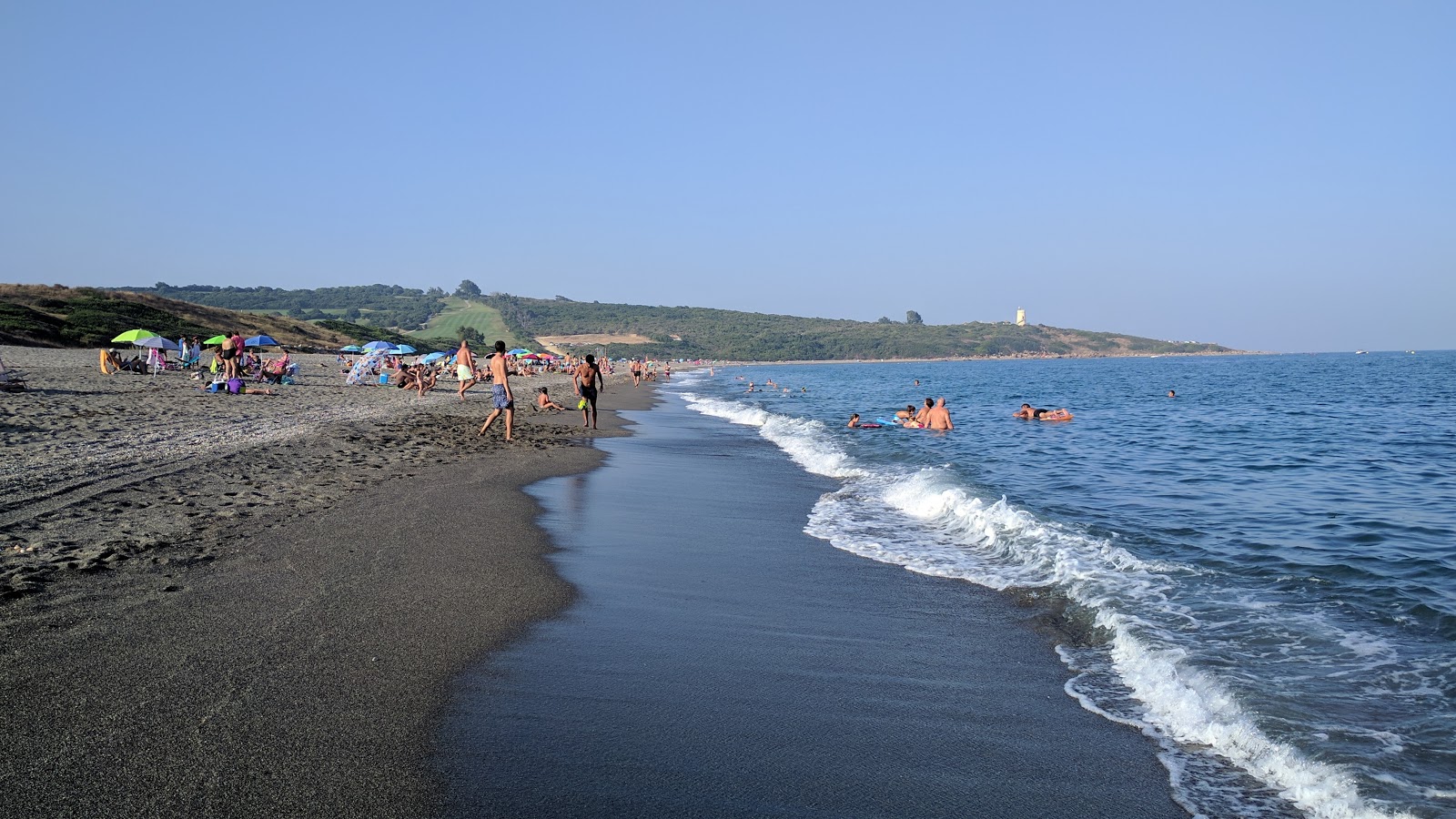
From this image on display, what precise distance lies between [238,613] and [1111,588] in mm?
6135

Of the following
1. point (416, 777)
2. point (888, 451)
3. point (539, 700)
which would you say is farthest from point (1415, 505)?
point (416, 777)

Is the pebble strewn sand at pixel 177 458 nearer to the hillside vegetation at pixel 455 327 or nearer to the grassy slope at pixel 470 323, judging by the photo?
the hillside vegetation at pixel 455 327

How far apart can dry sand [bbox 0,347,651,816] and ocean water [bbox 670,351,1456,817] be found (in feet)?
11.2

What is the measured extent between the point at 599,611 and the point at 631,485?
616 centimetres

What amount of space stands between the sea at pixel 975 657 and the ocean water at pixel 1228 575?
3 cm

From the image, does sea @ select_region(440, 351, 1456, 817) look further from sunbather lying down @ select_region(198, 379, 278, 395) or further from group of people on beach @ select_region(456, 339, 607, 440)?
sunbather lying down @ select_region(198, 379, 278, 395)

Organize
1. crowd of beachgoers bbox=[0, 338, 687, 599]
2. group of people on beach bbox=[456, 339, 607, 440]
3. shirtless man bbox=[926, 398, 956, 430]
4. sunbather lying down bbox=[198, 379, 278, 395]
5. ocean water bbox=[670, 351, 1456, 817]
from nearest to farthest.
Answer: ocean water bbox=[670, 351, 1456, 817] → crowd of beachgoers bbox=[0, 338, 687, 599] → group of people on beach bbox=[456, 339, 607, 440] → sunbather lying down bbox=[198, 379, 278, 395] → shirtless man bbox=[926, 398, 956, 430]

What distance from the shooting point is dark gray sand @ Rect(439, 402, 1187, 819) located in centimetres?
356

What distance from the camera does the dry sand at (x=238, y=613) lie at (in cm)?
341

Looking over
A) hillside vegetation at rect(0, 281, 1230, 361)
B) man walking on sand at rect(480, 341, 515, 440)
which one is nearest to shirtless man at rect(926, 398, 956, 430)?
man walking on sand at rect(480, 341, 515, 440)

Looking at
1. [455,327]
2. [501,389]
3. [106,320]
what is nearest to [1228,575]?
[501,389]

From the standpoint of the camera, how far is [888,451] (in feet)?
59.0

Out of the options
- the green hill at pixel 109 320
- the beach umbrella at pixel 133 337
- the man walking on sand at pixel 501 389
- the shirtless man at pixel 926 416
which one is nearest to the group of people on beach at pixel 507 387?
the man walking on sand at pixel 501 389

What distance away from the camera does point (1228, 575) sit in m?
7.60
